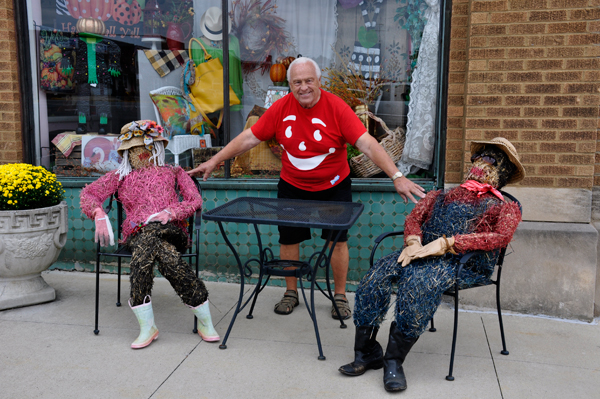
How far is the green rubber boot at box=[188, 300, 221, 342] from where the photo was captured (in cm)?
349

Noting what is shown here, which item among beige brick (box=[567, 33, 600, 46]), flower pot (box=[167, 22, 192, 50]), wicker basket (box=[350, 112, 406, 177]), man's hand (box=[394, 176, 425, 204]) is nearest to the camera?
man's hand (box=[394, 176, 425, 204])

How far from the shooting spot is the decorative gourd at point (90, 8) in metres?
5.29

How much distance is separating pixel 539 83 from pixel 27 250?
156 inches

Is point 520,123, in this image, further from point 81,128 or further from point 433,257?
point 81,128

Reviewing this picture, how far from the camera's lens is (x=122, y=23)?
5312mm

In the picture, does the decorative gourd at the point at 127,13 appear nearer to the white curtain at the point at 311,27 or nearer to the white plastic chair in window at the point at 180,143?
the white plastic chair in window at the point at 180,143

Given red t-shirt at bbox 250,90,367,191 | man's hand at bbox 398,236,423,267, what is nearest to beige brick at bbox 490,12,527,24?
red t-shirt at bbox 250,90,367,191

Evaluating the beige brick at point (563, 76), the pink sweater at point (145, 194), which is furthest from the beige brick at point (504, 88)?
the pink sweater at point (145, 194)

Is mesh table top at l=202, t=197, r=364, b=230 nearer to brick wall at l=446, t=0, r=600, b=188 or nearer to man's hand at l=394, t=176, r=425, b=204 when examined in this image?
man's hand at l=394, t=176, r=425, b=204

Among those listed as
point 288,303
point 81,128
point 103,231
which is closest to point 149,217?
point 103,231

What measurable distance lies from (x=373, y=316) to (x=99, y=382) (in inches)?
61.7

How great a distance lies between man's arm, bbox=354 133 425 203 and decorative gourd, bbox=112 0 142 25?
2.93m

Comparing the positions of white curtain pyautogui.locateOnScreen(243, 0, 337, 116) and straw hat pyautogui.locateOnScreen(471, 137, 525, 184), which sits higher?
white curtain pyautogui.locateOnScreen(243, 0, 337, 116)

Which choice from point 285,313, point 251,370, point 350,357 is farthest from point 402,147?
point 251,370
